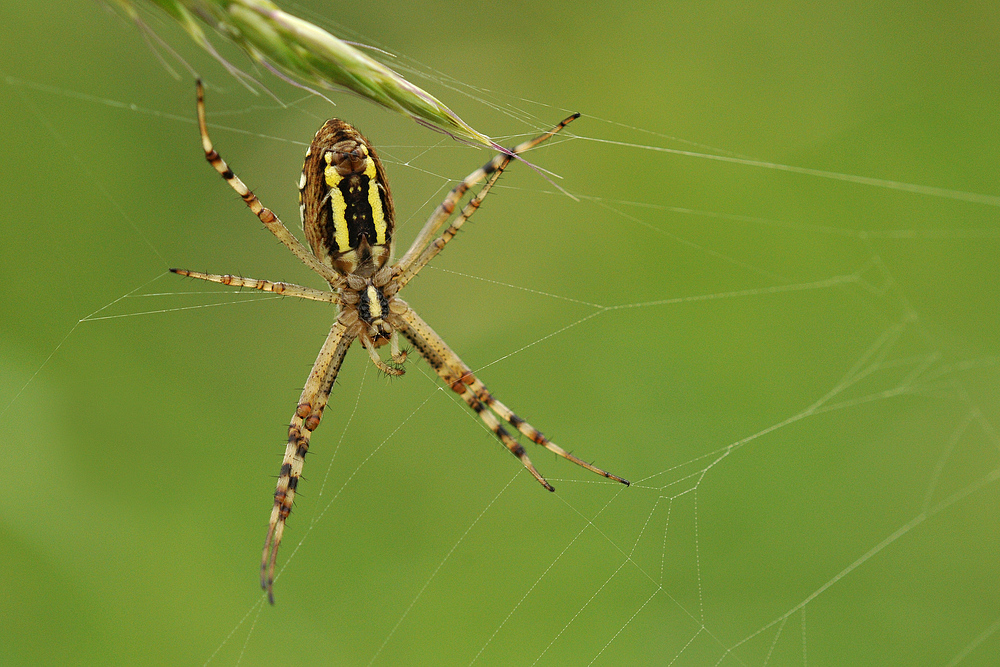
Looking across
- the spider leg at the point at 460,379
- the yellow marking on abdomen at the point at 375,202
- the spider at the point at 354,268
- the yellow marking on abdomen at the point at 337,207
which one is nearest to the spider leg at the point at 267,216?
the spider at the point at 354,268

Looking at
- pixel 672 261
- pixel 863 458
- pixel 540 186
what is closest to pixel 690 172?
pixel 672 261

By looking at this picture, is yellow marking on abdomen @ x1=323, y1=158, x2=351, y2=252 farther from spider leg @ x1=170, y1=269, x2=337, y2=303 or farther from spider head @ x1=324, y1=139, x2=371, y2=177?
spider leg @ x1=170, y1=269, x2=337, y2=303

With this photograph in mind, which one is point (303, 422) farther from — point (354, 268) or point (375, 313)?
point (354, 268)

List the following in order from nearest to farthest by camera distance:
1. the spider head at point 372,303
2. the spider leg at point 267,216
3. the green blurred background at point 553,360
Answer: the spider leg at point 267,216
the spider head at point 372,303
the green blurred background at point 553,360

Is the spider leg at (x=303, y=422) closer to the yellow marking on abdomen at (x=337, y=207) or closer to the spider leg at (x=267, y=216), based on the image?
the spider leg at (x=267, y=216)

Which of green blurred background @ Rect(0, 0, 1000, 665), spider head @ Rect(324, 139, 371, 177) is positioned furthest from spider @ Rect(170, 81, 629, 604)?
green blurred background @ Rect(0, 0, 1000, 665)

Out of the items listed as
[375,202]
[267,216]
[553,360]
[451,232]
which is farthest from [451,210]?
[553,360]

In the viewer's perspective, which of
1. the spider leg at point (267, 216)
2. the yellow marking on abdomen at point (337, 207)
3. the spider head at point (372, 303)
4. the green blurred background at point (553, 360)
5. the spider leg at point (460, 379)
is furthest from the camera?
the green blurred background at point (553, 360)
